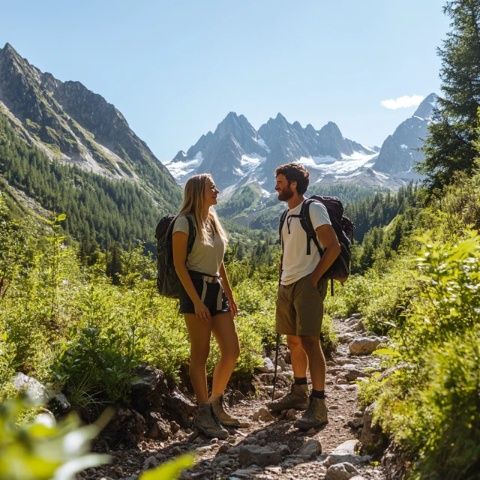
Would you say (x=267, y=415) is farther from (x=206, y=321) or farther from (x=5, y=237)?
(x=5, y=237)

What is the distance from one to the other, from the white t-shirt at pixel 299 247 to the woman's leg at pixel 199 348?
3.82 ft

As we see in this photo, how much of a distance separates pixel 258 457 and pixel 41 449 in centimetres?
422

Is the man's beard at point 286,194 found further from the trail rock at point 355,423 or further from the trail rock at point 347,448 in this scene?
the trail rock at point 347,448

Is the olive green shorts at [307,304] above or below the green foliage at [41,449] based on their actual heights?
below

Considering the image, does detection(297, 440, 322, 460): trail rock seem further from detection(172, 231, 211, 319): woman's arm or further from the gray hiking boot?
detection(172, 231, 211, 319): woman's arm

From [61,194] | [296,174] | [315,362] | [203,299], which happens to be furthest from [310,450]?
[61,194]

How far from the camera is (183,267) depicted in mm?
5172

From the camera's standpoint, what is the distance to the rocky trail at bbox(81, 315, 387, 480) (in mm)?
4109

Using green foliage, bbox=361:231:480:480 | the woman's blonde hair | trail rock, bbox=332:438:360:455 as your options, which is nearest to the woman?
the woman's blonde hair

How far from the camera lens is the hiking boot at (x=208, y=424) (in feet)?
17.2

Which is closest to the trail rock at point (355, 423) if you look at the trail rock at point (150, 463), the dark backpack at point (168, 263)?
the trail rock at point (150, 463)

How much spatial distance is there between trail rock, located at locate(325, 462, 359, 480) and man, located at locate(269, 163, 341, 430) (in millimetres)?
1624

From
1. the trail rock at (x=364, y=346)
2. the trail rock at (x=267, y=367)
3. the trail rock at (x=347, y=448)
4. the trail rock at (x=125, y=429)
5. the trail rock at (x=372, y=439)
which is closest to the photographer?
the trail rock at (x=372, y=439)

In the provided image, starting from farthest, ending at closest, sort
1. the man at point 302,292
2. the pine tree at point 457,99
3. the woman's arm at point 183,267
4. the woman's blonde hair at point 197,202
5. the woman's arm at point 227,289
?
the pine tree at point 457,99, the woman's arm at point 227,289, the man at point 302,292, the woman's blonde hair at point 197,202, the woman's arm at point 183,267
